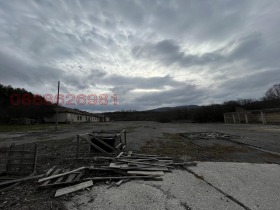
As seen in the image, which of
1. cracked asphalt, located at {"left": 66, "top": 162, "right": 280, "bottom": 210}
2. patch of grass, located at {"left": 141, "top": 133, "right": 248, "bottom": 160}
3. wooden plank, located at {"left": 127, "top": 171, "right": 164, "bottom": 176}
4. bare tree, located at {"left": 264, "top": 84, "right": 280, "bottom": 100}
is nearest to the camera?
cracked asphalt, located at {"left": 66, "top": 162, "right": 280, "bottom": 210}

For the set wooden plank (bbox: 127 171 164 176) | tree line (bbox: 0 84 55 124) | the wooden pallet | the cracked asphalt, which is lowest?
the cracked asphalt

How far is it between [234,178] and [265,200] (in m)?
1.29

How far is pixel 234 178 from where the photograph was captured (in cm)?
495

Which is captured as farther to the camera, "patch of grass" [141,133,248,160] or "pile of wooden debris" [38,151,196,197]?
"patch of grass" [141,133,248,160]

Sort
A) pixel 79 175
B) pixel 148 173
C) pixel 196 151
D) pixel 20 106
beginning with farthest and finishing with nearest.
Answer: pixel 20 106, pixel 196 151, pixel 148 173, pixel 79 175

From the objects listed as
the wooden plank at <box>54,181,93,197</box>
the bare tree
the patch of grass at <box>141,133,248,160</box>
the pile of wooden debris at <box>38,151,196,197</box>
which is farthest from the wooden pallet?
the bare tree

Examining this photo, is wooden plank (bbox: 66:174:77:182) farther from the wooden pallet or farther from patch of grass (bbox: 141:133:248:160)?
patch of grass (bbox: 141:133:248:160)

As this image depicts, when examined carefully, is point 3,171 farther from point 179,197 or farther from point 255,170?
point 255,170

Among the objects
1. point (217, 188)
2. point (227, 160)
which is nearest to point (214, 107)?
point (227, 160)

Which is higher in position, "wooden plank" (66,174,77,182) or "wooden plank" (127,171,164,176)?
"wooden plank" (66,174,77,182)

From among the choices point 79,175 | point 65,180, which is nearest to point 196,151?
point 79,175

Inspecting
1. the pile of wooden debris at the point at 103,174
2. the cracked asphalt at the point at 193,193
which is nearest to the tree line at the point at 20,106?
the pile of wooden debris at the point at 103,174

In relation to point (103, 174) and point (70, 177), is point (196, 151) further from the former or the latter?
point (70, 177)

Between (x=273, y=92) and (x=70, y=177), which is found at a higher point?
(x=273, y=92)
